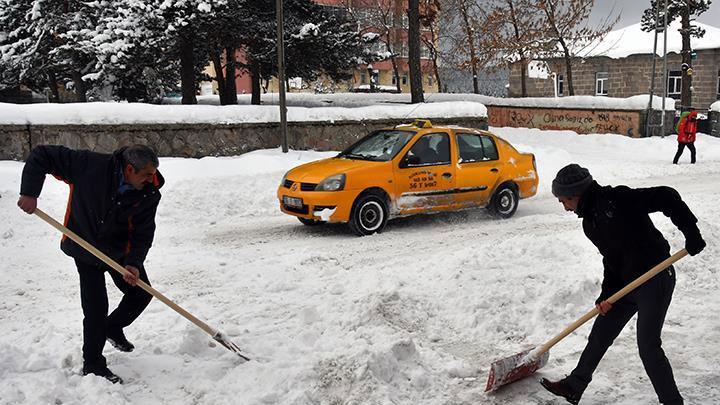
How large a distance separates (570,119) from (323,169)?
1881 cm

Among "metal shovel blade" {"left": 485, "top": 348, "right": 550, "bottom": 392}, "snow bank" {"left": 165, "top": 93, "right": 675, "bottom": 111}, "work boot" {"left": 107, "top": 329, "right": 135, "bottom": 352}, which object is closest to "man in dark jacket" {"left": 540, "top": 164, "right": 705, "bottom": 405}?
"metal shovel blade" {"left": 485, "top": 348, "right": 550, "bottom": 392}

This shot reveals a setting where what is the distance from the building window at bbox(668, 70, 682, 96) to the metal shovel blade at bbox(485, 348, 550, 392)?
123 feet

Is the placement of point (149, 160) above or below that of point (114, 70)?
below

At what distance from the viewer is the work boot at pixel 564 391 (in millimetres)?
4203

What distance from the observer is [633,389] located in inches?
174

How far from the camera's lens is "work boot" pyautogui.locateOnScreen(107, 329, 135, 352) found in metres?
4.77

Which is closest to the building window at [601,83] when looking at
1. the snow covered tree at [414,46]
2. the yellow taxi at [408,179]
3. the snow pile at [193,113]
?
the snow covered tree at [414,46]

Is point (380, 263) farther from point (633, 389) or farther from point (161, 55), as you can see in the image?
point (161, 55)

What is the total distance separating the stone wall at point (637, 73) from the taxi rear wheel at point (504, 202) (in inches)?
1042

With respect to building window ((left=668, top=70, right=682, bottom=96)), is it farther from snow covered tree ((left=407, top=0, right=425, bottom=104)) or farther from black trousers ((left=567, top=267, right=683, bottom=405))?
black trousers ((left=567, top=267, right=683, bottom=405))

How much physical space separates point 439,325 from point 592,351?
1695 millimetres

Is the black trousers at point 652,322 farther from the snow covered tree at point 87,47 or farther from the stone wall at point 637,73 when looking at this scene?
the stone wall at point 637,73

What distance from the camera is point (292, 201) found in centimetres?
910

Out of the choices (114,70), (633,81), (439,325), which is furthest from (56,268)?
(633,81)
